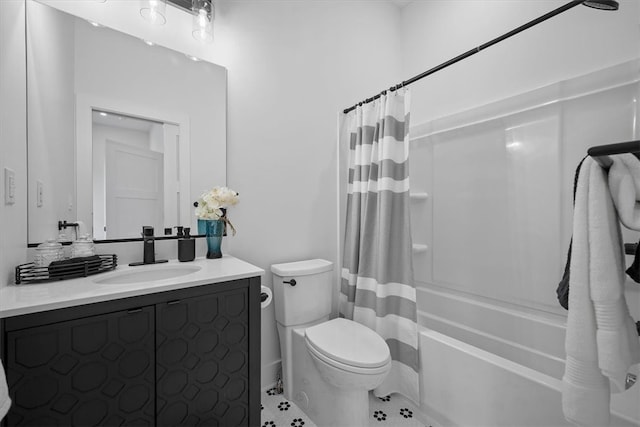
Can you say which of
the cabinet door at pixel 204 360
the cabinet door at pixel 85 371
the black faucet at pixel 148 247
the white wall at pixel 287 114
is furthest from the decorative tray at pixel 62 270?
the white wall at pixel 287 114

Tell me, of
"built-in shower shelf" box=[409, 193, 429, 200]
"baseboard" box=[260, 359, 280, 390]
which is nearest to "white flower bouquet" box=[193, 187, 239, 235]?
"baseboard" box=[260, 359, 280, 390]

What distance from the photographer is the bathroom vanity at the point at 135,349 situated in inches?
33.7

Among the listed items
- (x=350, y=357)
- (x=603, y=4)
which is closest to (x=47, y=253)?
(x=350, y=357)

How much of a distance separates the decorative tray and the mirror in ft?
0.66

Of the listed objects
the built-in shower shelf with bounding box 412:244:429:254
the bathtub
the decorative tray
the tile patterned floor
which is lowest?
the tile patterned floor

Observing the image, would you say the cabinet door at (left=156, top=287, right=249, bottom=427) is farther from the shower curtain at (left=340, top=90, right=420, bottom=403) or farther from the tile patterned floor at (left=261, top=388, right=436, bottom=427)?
the shower curtain at (left=340, top=90, right=420, bottom=403)

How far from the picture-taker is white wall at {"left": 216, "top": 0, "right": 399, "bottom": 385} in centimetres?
177

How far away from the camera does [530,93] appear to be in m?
1.77

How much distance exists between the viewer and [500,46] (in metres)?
1.94

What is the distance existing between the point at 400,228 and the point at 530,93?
116cm

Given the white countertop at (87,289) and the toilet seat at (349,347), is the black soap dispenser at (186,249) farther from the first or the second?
the toilet seat at (349,347)

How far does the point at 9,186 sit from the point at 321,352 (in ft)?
4.48

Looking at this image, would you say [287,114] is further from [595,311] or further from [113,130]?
[595,311]

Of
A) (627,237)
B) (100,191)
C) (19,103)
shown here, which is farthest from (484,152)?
(19,103)
